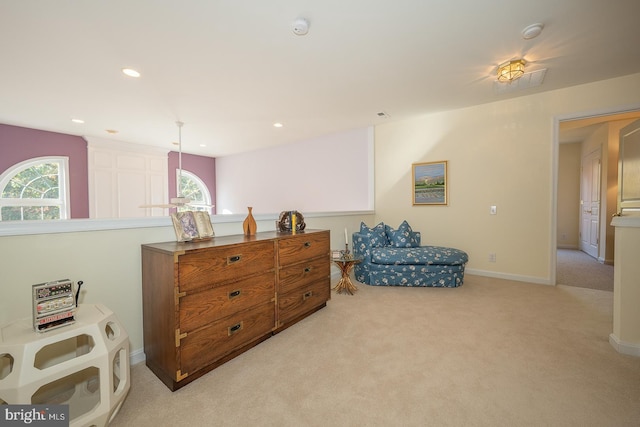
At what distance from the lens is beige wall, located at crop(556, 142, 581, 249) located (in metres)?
6.06

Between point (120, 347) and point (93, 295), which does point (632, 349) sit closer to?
point (120, 347)

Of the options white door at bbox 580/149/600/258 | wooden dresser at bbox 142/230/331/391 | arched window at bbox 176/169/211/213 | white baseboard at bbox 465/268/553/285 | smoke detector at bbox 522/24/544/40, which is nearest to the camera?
wooden dresser at bbox 142/230/331/391

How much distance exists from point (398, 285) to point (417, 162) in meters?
2.06

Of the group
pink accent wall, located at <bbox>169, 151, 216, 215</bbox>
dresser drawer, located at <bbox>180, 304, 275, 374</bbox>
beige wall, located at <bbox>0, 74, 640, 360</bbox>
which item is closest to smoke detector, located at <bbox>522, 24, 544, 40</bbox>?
beige wall, located at <bbox>0, 74, 640, 360</bbox>

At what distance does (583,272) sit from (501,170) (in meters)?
2.13

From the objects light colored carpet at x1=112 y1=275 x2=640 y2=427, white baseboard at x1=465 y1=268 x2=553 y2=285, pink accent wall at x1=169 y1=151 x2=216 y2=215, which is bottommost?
light colored carpet at x1=112 y1=275 x2=640 y2=427

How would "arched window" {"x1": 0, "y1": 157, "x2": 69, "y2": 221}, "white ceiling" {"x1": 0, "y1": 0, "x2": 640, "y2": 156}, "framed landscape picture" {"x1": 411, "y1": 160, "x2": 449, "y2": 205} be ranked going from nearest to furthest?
"white ceiling" {"x1": 0, "y1": 0, "x2": 640, "y2": 156} < "framed landscape picture" {"x1": 411, "y1": 160, "x2": 449, "y2": 205} < "arched window" {"x1": 0, "y1": 157, "x2": 69, "y2": 221}

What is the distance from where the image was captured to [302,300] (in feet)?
7.88

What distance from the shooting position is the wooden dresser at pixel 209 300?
4.99ft

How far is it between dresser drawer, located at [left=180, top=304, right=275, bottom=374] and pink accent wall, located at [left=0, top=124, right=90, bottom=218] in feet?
18.1

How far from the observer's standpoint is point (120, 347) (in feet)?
4.37

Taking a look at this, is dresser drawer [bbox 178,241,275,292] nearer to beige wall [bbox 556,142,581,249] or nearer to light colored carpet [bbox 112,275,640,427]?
light colored carpet [bbox 112,275,640,427]

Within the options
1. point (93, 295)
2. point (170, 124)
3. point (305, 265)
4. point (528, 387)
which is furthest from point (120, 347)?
point (170, 124)

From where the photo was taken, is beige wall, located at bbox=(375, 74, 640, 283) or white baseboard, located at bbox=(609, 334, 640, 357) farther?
beige wall, located at bbox=(375, 74, 640, 283)
